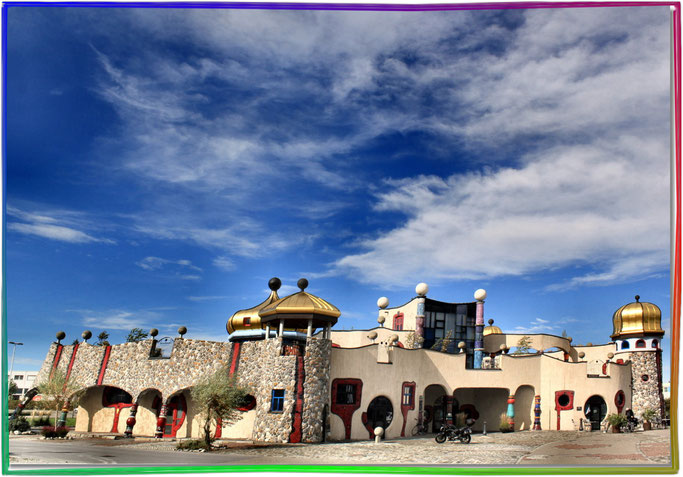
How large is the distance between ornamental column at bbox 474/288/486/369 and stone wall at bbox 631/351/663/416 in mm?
7096

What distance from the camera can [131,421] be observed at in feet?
72.5

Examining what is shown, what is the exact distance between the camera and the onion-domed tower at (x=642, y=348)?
2764 centimetres

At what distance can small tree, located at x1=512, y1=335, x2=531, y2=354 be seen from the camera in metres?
31.1

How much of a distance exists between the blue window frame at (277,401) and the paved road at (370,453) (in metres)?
1.48

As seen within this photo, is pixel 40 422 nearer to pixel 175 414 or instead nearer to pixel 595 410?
pixel 175 414

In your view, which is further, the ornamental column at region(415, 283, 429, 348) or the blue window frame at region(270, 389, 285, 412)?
the ornamental column at region(415, 283, 429, 348)

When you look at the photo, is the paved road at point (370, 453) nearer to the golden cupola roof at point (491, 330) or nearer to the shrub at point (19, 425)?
the shrub at point (19, 425)

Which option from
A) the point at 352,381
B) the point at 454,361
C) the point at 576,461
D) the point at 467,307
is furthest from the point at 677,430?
the point at 467,307

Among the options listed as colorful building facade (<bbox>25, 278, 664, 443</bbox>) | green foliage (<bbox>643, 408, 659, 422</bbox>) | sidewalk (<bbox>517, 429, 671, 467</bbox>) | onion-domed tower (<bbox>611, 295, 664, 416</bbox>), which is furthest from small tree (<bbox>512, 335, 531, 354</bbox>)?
sidewalk (<bbox>517, 429, 671, 467</bbox>)

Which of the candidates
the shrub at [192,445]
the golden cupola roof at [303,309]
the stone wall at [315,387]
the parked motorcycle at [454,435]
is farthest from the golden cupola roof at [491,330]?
the shrub at [192,445]

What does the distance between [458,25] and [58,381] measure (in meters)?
20.5

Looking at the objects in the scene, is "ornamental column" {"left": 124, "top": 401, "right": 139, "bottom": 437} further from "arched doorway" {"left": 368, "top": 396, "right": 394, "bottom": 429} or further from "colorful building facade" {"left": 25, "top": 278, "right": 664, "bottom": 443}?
"arched doorway" {"left": 368, "top": 396, "right": 394, "bottom": 429}

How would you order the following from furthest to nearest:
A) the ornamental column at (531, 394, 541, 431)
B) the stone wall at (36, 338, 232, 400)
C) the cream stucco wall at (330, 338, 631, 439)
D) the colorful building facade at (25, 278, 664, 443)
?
the ornamental column at (531, 394, 541, 431) → the cream stucco wall at (330, 338, 631, 439) → the stone wall at (36, 338, 232, 400) → the colorful building facade at (25, 278, 664, 443)

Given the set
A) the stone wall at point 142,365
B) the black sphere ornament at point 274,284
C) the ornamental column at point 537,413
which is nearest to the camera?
the stone wall at point 142,365
